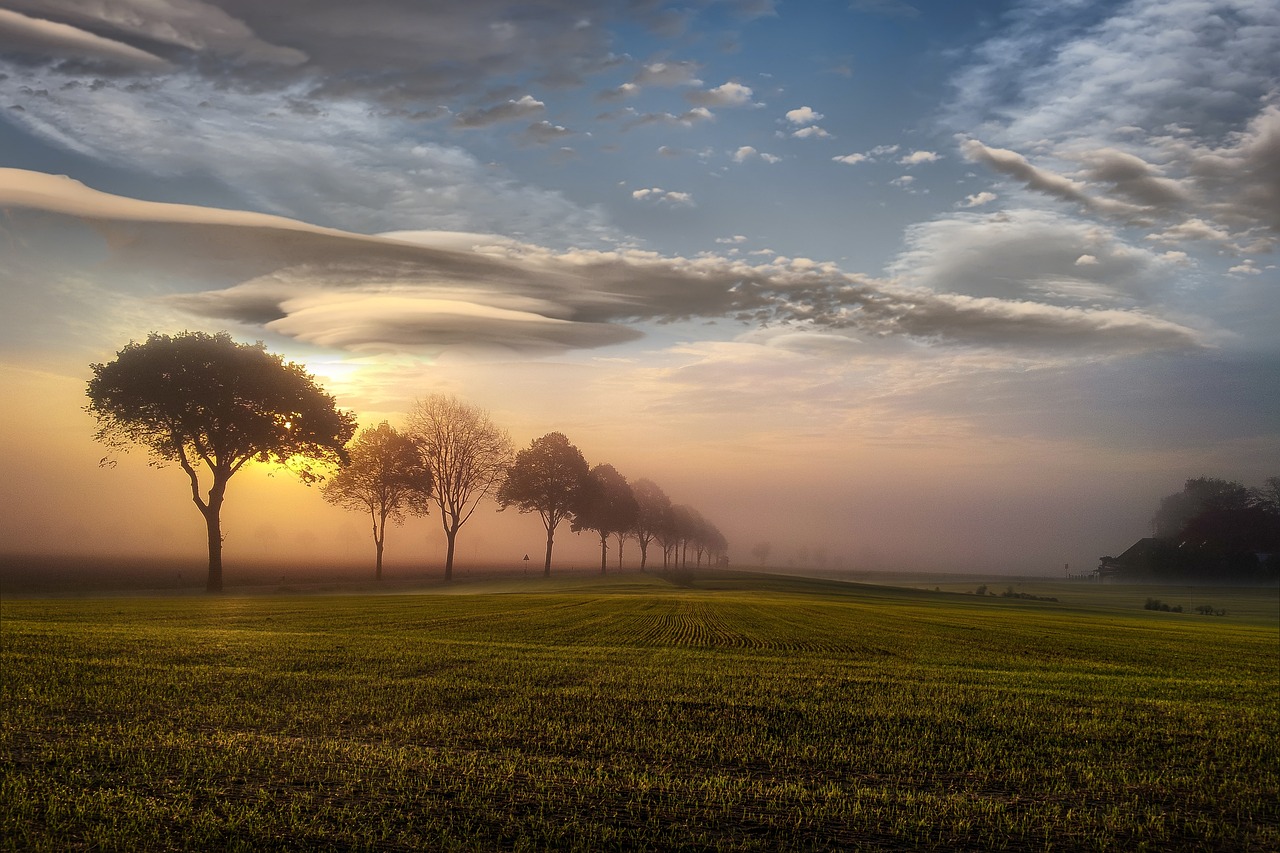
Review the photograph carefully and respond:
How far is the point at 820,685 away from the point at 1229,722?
8.00 meters

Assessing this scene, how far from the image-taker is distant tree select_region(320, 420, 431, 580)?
80.8 meters

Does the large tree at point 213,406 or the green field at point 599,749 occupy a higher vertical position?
the large tree at point 213,406

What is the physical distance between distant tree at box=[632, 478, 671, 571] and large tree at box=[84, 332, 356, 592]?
91.1m

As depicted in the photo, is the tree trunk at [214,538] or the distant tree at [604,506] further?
the distant tree at [604,506]

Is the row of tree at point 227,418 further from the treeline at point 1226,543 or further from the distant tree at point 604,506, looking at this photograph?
Result: the treeline at point 1226,543

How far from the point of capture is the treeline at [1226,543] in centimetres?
14425

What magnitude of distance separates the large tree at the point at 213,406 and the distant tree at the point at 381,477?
2209cm

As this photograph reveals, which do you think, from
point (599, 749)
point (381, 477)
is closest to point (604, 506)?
point (381, 477)

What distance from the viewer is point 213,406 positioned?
2100 inches

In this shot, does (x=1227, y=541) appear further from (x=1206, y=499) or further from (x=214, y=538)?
(x=214, y=538)

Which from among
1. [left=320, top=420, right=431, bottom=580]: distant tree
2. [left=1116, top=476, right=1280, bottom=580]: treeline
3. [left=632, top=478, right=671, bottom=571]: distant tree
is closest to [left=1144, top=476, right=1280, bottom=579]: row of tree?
[left=1116, top=476, right=1280, bottom=580]: treeline

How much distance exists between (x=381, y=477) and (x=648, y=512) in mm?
80696

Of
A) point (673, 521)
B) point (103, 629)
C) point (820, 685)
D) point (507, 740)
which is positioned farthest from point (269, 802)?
point (673, 521)

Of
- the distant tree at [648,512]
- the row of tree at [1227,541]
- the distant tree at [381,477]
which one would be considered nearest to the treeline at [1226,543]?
the row of tree at [1227,541]
